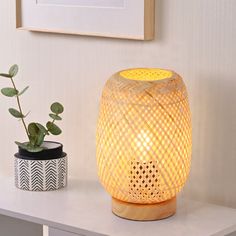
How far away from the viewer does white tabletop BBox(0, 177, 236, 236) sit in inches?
54.7

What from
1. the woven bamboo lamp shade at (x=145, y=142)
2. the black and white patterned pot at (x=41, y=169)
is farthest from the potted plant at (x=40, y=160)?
the woven bamboo lamp shade at (x=145, y=142)

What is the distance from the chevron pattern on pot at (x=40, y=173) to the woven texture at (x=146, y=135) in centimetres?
20

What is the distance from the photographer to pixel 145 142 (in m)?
1.39

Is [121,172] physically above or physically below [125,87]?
below

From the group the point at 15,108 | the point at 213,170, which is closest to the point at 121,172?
the point at 213,170

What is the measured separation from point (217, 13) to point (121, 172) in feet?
1.15

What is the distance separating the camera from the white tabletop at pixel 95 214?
54.7 inches

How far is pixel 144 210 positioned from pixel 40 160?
27 centimetres

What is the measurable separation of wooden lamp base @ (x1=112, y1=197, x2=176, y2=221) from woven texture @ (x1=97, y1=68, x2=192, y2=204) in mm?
12

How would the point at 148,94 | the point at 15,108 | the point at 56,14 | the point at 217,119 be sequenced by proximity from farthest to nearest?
1. the point at 15,108
2. the point at 56,14
3. the point at 217,119
4. the point at 148,94

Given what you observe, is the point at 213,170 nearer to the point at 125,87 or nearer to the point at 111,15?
the point at 125,87

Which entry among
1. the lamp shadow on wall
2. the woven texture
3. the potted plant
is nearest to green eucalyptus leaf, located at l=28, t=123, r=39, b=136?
the potted plant

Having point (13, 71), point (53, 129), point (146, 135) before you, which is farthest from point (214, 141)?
point (13, 71)

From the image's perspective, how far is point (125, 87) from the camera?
4.58ft
